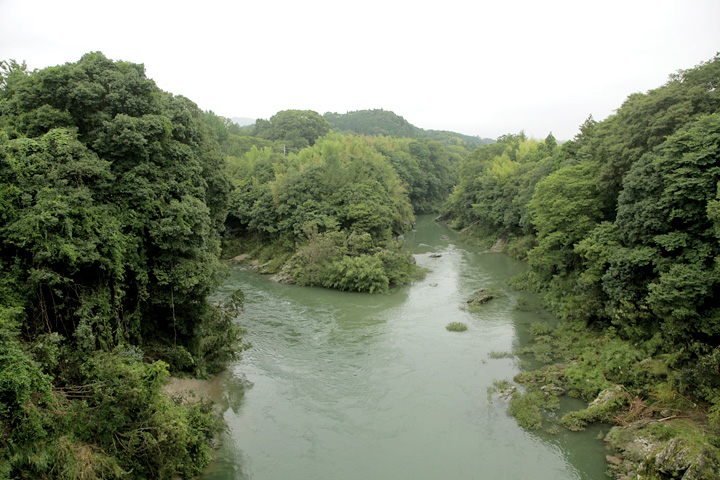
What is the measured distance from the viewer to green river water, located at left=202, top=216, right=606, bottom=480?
1212 centimetres

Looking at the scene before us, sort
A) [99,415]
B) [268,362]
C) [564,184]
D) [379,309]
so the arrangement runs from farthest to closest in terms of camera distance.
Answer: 1. [379,309]
2. [564,184]
3. [268,362]
4. [99,415]

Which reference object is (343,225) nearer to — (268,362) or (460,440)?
(268,362)

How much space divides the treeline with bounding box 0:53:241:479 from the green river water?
2198 mm

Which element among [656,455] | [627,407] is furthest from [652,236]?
[656,455]

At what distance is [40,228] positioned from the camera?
10273 mm

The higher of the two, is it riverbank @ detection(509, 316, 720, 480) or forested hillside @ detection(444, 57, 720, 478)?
forested hillside @ detection(444, 57, 720, 478)

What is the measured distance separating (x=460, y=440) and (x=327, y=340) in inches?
347

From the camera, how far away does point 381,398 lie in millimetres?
15477

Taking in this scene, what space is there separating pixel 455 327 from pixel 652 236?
925 cm

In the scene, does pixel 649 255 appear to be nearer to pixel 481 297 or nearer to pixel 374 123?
pixel 481 297

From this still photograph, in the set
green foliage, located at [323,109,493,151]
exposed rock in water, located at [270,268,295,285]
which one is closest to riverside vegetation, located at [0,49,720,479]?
exposed rock in water, located at [270,268,295,285]

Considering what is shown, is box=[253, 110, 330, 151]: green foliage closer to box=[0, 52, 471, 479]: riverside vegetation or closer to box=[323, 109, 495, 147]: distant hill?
box=[323, 109, 495, 147]: distant hill

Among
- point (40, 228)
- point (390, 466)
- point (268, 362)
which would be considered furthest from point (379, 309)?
point (40, 228)

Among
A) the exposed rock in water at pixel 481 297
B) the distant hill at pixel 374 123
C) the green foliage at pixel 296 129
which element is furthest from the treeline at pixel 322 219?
the distant hill at pixel 374 123
